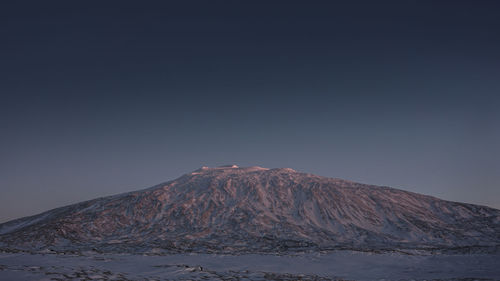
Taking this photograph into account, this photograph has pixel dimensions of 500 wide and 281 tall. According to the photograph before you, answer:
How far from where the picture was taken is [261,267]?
28.4 meters

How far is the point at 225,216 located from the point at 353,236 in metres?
28.4

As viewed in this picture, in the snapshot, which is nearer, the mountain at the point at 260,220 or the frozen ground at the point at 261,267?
the frozen ground at the point at 261,267

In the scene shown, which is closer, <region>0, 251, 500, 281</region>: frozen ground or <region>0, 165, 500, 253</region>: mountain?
<region>0, 251, 500, 281</region>: frozen ground

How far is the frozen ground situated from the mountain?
13186 millimetres

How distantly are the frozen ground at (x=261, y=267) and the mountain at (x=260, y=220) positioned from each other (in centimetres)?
1319

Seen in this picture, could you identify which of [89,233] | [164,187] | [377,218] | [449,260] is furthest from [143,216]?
[449,260]

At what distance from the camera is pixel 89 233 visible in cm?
6238

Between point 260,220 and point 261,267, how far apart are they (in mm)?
41362

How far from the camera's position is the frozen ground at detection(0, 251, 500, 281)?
2067cm

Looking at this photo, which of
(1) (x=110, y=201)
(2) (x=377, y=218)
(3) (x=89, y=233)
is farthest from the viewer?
(1) (x=110, y=201)

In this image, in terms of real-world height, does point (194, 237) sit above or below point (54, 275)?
below

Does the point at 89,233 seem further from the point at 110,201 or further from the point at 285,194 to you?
the point at 285,194

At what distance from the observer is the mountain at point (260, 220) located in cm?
5444

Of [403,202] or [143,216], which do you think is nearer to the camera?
[143,216]
